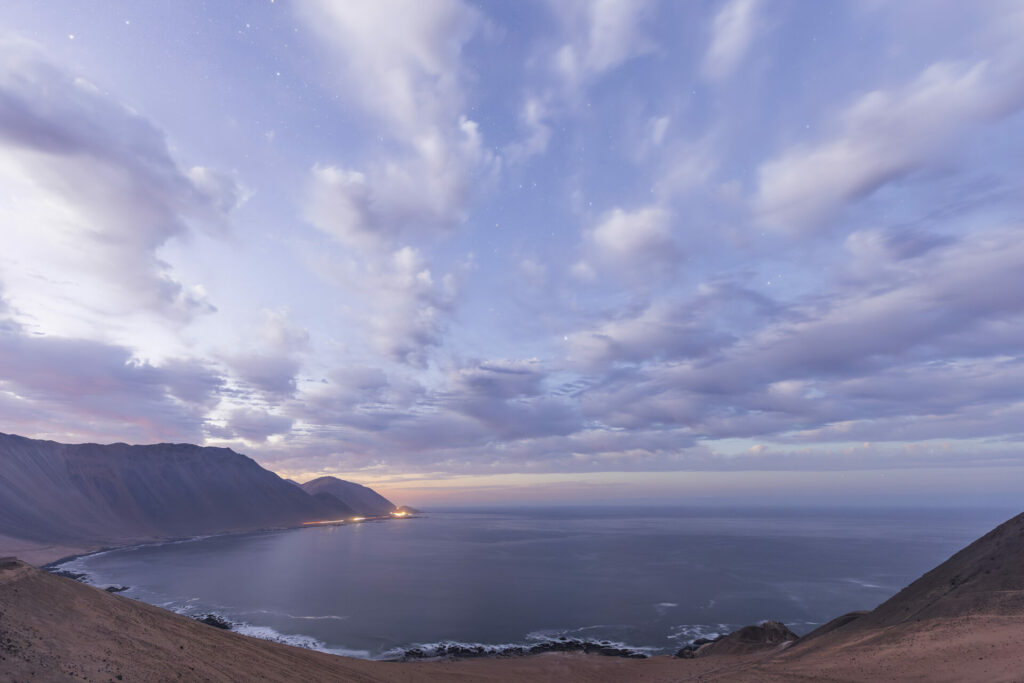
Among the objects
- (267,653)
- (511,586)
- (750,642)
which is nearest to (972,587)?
(750,642)

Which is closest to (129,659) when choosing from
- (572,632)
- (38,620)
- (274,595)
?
(38,620)

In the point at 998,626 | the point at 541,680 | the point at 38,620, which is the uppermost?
the point at 38,620

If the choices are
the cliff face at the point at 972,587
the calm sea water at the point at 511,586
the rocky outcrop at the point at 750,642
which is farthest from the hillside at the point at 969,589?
the calm sea water at the point at 511,586

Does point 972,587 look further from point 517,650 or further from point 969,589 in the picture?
point 517,650

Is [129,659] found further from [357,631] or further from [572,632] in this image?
[572,632]

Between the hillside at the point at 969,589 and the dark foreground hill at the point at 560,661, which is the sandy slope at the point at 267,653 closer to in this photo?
the dark foreground hill at the point at 560,661

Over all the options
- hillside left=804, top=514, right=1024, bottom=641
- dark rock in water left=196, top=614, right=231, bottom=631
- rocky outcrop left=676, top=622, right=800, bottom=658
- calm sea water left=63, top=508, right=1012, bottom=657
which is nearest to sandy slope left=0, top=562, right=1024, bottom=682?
hillside left=804, top=514, right=1024, bottom=641

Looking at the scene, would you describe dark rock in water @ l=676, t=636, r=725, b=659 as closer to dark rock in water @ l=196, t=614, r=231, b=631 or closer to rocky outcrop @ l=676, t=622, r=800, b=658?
rocky outcrop @ l=676, t=622, r=800, b=658
